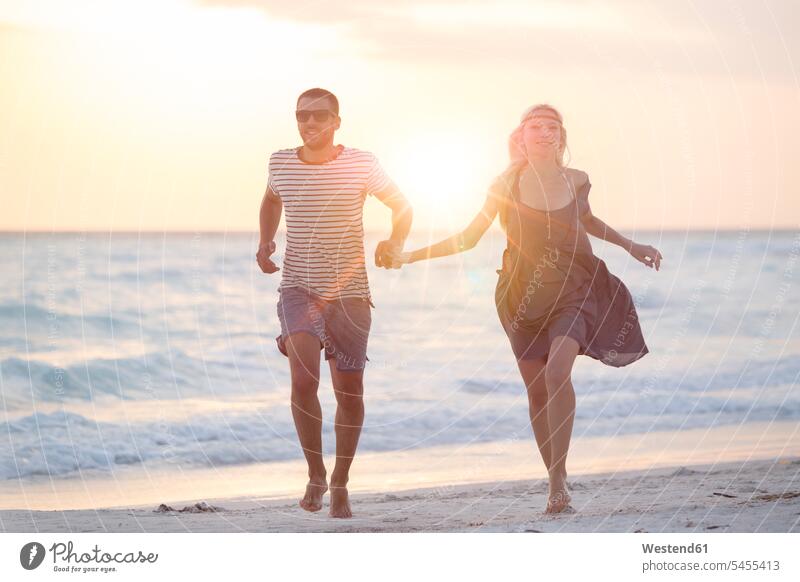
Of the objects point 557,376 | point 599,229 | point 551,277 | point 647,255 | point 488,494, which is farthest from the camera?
point 488,494

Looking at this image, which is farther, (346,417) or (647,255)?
(346,417)

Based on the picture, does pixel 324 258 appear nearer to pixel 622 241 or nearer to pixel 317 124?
pixel 317 124

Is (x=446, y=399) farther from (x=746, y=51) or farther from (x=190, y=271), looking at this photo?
(x=190, y=271)

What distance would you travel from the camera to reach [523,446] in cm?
1341

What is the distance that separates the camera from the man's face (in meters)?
9.20

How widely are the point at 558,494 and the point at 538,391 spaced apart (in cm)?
70

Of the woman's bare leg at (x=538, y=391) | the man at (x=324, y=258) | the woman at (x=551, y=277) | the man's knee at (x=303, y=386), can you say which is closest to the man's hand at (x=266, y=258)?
the man at (x=324, y=258)

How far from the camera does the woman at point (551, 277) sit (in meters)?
9.22

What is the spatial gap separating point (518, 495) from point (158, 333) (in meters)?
11.9

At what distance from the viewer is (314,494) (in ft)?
31.2

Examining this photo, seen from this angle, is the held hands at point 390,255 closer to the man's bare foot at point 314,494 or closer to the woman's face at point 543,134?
the woman's face at point 543,134

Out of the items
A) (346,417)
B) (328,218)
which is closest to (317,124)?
(328,218)
